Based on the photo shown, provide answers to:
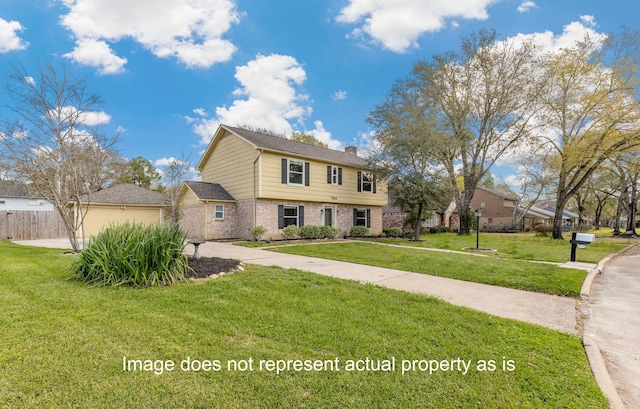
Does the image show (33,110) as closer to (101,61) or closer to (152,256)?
(101,61)

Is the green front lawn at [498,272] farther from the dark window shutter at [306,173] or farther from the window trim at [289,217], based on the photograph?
the dark window shutter at [306,173]

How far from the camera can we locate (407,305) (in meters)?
4.44

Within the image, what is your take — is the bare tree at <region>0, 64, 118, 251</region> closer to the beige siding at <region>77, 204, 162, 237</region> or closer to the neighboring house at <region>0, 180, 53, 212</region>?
the beige siding at <region>77, 204, 162, 237</region>

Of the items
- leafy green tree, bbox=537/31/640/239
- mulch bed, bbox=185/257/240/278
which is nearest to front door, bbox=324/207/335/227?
mulch bed, bbox=185/257/240/278

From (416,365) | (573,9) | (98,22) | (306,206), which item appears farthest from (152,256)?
(573,9)

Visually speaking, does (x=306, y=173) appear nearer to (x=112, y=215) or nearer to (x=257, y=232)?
(x=257, y=232)

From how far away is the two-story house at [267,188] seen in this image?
51.7 feet

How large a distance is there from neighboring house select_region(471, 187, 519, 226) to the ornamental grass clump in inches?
1579

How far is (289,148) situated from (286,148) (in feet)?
1.09

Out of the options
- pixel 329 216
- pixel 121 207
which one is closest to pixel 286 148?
pixel 329 216

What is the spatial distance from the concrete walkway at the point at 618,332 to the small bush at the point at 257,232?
1239 centimetres

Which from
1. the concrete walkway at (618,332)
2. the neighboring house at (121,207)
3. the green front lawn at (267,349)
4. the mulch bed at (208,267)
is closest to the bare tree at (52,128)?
the mulch bed at (208,267)

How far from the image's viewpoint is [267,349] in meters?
2.98

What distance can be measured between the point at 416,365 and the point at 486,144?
2305 cm
